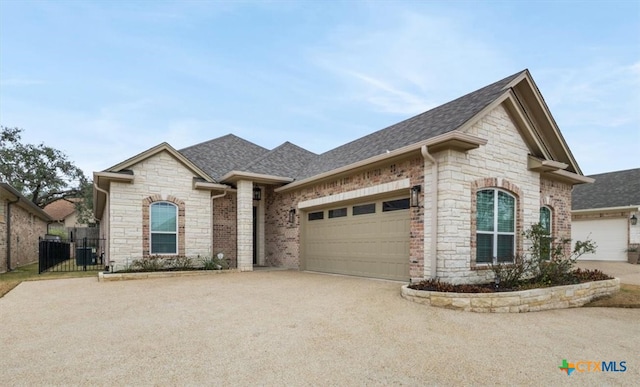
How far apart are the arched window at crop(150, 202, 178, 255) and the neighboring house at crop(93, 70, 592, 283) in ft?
0.11

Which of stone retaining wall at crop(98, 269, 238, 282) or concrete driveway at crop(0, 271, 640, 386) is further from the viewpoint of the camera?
stone retaining wall at crop(98, 269, 238, 282)

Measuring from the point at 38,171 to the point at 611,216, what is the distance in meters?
40.3

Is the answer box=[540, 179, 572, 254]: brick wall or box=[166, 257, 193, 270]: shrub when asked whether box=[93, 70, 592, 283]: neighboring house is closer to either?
box=[540, 179, 572, 254]: brick wall

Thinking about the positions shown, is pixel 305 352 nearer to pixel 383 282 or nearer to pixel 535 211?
pixel 383 282

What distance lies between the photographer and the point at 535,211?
9.79m

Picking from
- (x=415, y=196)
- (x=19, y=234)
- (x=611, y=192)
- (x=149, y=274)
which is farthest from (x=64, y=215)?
(x=611, y=192)

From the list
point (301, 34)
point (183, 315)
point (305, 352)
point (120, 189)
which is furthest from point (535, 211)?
point (120, 189)

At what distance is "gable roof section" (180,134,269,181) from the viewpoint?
1440 cm

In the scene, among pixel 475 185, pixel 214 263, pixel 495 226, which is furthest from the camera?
pixel 214 263

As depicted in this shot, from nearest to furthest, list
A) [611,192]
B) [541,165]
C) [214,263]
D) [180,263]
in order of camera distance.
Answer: [541,165] → [180,263] → [214,263] → [611,192]

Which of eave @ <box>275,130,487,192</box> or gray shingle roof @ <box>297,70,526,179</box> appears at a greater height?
gray shingle roof @ <box>297,70,526,179</box>

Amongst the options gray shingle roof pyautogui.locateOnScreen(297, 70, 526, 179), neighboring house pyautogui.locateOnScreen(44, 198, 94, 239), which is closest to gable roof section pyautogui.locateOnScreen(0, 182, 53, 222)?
gray shingle roof pyautogui.locateOnScreen(297, 70, 526, 179)

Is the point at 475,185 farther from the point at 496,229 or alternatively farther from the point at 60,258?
the point at 60,258

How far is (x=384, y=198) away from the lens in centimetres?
969
